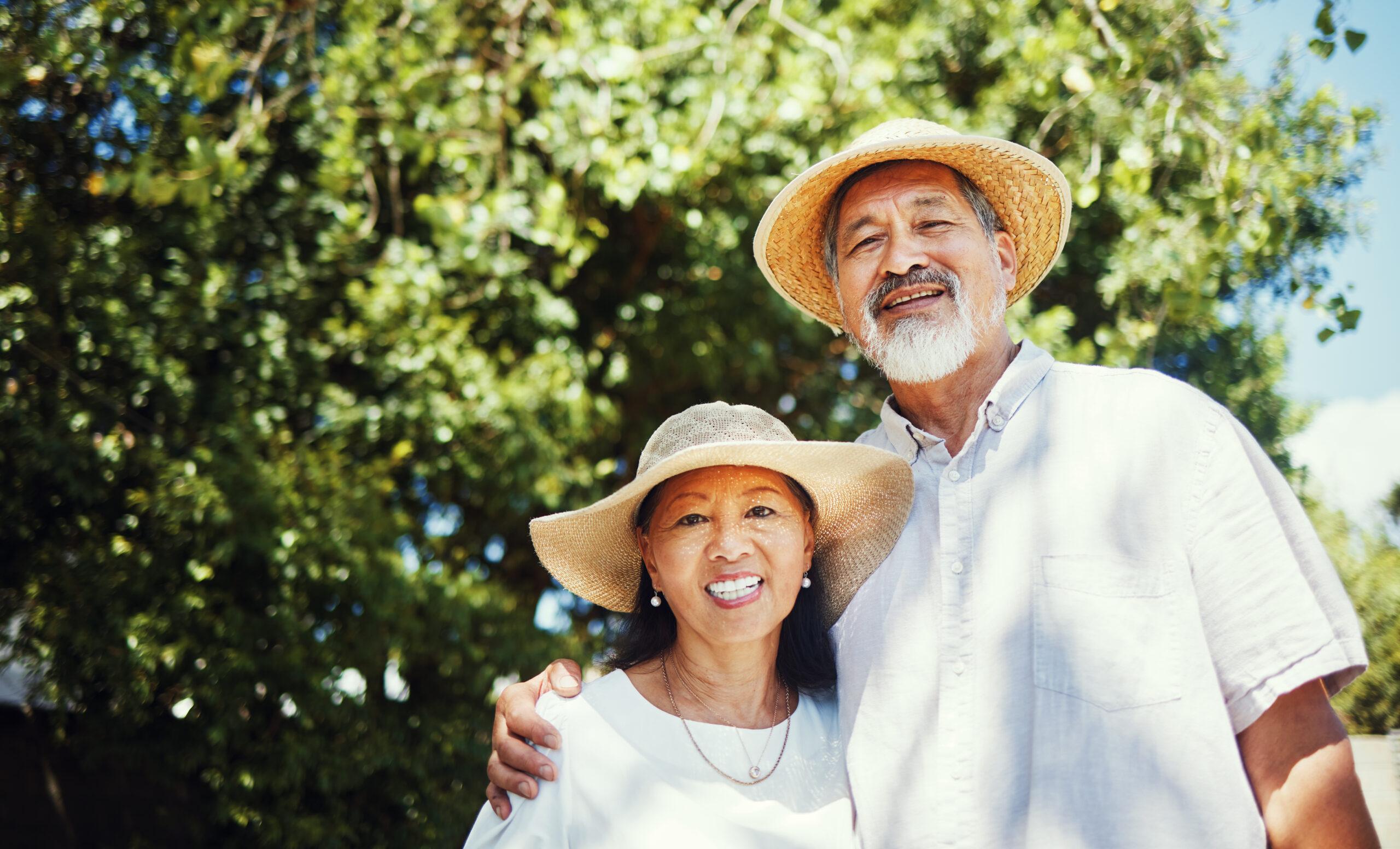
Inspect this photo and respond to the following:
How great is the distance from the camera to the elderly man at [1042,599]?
63.1 inches

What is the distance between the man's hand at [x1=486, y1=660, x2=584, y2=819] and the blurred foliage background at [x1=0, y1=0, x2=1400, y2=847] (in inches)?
100

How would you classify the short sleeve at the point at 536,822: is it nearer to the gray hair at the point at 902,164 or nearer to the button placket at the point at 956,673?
the button placket at the point at 956,673

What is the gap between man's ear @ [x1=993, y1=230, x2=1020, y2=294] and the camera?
2.33 m

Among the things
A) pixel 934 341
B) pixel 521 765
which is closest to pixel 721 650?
pixel 521 765

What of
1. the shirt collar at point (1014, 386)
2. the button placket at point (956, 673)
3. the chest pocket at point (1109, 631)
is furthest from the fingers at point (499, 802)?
the shirt collar at point (1014, 386)

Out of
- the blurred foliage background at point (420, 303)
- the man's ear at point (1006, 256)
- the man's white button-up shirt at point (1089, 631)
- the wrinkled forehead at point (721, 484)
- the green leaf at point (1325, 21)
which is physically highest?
the green leaf at point (1325, 21)

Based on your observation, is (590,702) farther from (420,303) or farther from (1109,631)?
(420,303)

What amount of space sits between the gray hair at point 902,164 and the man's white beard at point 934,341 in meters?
0.24

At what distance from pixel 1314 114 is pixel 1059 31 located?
2.16 m

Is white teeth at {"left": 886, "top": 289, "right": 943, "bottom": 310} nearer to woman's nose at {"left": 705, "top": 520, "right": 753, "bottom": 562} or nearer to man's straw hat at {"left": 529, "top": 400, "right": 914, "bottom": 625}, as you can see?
man's straw hat at {"left": 529, "top": 400, "right": 914, "bottom": 625}

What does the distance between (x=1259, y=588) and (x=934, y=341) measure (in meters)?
0.76

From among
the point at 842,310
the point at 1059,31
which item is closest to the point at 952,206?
the point at 842,310

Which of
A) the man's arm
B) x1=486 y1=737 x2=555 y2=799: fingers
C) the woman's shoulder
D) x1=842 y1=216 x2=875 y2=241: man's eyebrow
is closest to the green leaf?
x1=842 y1=216 x2=875 y2=241: man's eyebrow

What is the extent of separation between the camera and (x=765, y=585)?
2.09m
